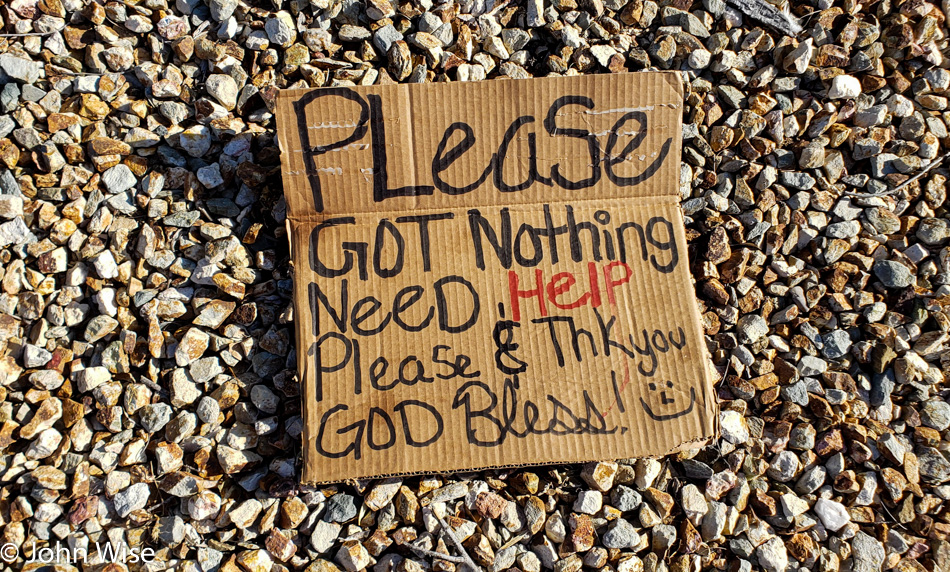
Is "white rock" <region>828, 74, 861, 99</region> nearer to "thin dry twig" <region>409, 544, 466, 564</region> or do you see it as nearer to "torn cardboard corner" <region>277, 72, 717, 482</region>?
"torn cardboard corner" <region>277, 72, 717, 482</region>

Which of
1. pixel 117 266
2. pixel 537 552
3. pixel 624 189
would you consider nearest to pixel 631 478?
pixel 537 552

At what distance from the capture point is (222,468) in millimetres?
1543

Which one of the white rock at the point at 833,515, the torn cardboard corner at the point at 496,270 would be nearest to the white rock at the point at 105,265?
the torn cardboard corner at the point at 496,270

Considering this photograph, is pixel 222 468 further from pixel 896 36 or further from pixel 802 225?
pixel 896 36

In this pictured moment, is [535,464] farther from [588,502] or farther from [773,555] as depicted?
[773,555]

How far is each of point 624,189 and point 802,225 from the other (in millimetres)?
589

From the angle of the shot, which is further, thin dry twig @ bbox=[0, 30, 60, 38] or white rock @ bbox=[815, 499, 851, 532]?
thin dry twig @ bbox=[0, 30, 60, 38]

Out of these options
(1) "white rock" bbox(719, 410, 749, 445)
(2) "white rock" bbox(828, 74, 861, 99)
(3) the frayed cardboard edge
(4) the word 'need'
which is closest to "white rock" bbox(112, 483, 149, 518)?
(3) the frayed cardboard edge

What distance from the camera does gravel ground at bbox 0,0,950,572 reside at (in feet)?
5.04

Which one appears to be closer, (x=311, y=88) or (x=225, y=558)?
(x=225, y=558)

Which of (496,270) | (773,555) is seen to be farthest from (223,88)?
(773,555)

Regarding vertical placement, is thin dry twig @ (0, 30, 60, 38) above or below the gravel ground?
above

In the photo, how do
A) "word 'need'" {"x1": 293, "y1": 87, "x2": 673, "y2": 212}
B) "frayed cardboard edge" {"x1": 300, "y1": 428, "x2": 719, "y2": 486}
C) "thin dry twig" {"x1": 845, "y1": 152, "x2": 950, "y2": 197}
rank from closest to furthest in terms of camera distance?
1. "frayed cardboard edge" {"x1": 300, "y1": 428, "x2": 719, "y2": 486}
2. "word 'need'" {"x1": 293, "y1": 87, "x2": 673, "y2": 212}
3. "thin dry twig" {"x1": 845, "y1": 152, "x2": 950, "y2": 197}

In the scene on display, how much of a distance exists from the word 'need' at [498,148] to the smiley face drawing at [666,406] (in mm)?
611
